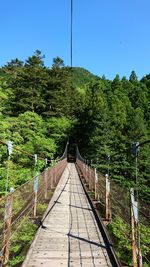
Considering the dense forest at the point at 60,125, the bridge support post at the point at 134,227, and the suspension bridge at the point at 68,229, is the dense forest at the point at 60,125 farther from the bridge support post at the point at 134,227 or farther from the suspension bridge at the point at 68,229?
the bridge support post at the point at 134,227

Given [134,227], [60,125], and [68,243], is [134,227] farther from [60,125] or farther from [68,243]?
[60,125]

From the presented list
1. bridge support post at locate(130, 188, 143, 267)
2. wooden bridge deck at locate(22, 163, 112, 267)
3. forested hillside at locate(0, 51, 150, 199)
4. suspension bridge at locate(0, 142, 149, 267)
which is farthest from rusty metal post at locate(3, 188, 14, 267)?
forested hillside at locate(0, 51, 150, 199)

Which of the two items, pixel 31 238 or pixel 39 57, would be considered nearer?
pixel 31 238

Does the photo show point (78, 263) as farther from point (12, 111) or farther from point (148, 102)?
point (148, 102)

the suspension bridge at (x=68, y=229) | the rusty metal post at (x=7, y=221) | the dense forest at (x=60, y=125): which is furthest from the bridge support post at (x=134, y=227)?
the dense forest at (x=60, y=125)

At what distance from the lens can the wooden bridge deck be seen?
12.1 feet

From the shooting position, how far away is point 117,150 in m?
37.5

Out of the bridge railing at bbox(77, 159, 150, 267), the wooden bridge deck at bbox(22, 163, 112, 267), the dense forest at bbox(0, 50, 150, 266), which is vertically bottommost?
the wooden bridge deck at bbox(22, 163, 112, 267)

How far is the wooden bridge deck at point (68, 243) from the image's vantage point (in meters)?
3.70

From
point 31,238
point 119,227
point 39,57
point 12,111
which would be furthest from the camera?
point 39,57

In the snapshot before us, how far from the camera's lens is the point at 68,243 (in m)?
4.45

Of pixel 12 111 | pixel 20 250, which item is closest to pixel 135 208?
pixel 20 250

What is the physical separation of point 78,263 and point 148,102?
216 feet

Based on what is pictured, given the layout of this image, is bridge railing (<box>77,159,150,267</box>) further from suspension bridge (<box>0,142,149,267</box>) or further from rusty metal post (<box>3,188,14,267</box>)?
rusty metal post (<box>3,188,14,267</box>)
